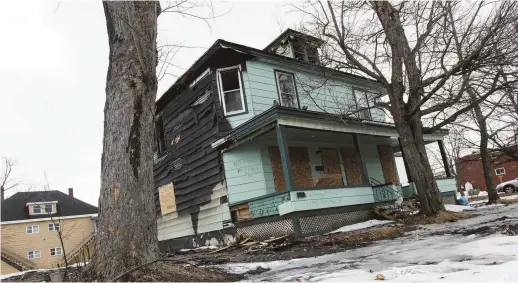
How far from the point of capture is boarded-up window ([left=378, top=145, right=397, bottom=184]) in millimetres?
16891

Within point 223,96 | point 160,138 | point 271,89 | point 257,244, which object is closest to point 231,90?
point 223,96

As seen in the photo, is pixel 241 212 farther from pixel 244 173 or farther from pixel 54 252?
pixel 54 252

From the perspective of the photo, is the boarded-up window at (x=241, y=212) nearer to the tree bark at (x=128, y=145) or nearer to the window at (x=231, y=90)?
the window at (x=231, y=90)

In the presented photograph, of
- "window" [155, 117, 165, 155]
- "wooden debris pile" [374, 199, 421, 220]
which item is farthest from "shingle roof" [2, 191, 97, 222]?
"wooden debris pile" [374, 199, 421, 220]

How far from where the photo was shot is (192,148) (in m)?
13.3

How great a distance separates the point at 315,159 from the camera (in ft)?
46.3

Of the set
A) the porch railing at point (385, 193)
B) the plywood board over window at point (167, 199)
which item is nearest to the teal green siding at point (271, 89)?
the porch railing at point (385, 193)

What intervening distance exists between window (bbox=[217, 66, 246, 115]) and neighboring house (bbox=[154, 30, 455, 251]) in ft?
0.11

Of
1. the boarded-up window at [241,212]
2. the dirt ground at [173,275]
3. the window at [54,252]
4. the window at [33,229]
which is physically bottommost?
Result: the window at [54,252]

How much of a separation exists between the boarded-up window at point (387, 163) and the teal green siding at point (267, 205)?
8435mm

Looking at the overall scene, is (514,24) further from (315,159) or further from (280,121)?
(315,159)

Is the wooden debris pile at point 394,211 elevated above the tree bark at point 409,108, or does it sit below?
below

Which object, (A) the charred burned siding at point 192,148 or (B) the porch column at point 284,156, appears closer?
(B) the porch column at point 284,156

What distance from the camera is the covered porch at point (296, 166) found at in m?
9.77
